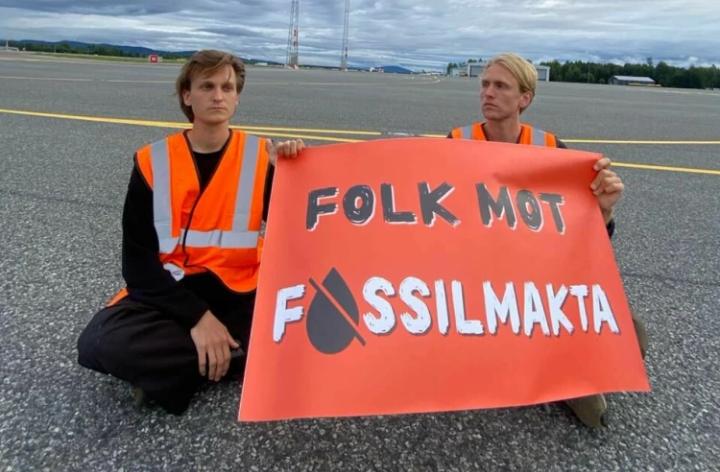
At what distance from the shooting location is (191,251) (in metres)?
2.28

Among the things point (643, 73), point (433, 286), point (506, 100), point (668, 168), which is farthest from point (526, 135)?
point (643, 73)

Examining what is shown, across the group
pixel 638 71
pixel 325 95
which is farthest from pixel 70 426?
pixel 638 71

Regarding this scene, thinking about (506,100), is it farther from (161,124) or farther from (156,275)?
(161,124)

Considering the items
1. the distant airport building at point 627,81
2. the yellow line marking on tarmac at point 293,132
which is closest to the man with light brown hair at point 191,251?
the yellow line marking on tarmac at point 293,132

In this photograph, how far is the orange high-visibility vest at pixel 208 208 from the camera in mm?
2217

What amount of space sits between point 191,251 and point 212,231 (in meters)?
0.11

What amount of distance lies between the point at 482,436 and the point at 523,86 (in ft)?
5.06

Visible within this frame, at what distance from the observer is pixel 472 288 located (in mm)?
1893

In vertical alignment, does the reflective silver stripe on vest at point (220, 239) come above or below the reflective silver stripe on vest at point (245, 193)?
below

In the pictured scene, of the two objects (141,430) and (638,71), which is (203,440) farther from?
(638,71)

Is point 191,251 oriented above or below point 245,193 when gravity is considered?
below

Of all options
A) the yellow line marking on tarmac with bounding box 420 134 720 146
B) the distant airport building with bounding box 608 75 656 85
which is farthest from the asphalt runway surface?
the distant airport building with bounding box 608 75 656 85

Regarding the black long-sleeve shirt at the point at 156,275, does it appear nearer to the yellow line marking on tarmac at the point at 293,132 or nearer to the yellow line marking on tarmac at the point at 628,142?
the yellow line marking on tarmac at the point at 293,132

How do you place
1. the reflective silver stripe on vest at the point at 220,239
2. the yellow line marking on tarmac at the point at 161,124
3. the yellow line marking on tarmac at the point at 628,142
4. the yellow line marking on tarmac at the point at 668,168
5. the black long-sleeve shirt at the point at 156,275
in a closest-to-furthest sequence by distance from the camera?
the black long-sleeve shirt at the point at 156,275
the reflective silver stripe on vest at the point at 220,239
the yellow line marking on tarmac at the point at 668,168
the yellow line marking on tarmac at the point at 161,124
the yellow line marking on tarmac at the point at 628,142
